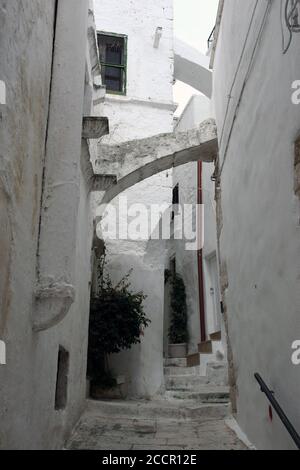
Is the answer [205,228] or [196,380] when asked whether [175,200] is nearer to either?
[205,228]

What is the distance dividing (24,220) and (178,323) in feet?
26.4

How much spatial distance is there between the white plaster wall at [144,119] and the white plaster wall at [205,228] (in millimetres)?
1326

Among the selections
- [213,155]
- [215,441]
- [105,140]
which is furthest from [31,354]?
[105,140]

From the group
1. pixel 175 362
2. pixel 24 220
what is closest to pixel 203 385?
pixel 175 362

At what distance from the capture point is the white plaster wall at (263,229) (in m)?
2.83

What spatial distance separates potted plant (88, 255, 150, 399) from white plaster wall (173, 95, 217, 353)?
323 cm

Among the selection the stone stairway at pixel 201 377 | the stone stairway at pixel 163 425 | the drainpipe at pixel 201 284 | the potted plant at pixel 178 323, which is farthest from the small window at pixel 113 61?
the stone stairway at pixel 163 425

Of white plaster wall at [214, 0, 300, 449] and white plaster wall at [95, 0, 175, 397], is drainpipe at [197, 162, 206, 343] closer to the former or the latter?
white plaster wall at [95, 0, 175, 397]

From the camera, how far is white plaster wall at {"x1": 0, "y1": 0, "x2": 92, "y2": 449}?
85.5 inches

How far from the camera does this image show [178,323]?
33.3 ft

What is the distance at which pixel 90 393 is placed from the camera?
6273 millimetres

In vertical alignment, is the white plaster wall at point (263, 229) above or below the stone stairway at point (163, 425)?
above

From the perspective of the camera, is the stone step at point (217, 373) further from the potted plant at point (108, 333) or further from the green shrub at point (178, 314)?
the green shrub at point (178, 314)
